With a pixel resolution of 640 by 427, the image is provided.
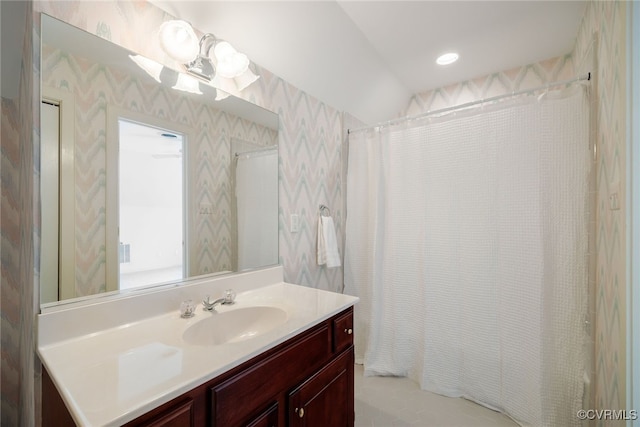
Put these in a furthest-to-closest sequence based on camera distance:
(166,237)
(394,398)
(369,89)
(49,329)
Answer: (369,89), (394,398), (166,237), (49,329)

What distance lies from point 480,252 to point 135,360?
186 centimetres

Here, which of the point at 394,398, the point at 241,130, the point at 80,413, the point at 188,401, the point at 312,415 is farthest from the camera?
the point at 394,398

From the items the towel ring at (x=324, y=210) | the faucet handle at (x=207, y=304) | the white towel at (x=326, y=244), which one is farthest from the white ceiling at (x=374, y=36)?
the faucet handle at (x=207, y=304)

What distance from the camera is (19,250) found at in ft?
2.97

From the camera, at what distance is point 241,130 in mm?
1534

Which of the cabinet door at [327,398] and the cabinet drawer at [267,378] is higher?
the cabinet drawer at [267,378]

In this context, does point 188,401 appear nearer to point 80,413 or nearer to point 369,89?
point 80,413

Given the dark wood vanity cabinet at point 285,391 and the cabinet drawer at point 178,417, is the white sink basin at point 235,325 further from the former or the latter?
the cabinet drawer at point 178,417

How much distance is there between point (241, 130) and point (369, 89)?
131 cm

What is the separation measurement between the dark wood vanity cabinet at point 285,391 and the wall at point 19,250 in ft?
0.43

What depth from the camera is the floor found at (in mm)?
1634

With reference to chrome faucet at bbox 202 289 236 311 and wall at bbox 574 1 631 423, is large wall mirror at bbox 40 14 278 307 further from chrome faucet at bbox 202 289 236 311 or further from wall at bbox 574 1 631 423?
wall at bbox 574 1 631 423

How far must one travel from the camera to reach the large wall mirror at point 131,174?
94 cm

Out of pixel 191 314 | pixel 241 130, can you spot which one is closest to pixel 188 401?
pixel 191 314
